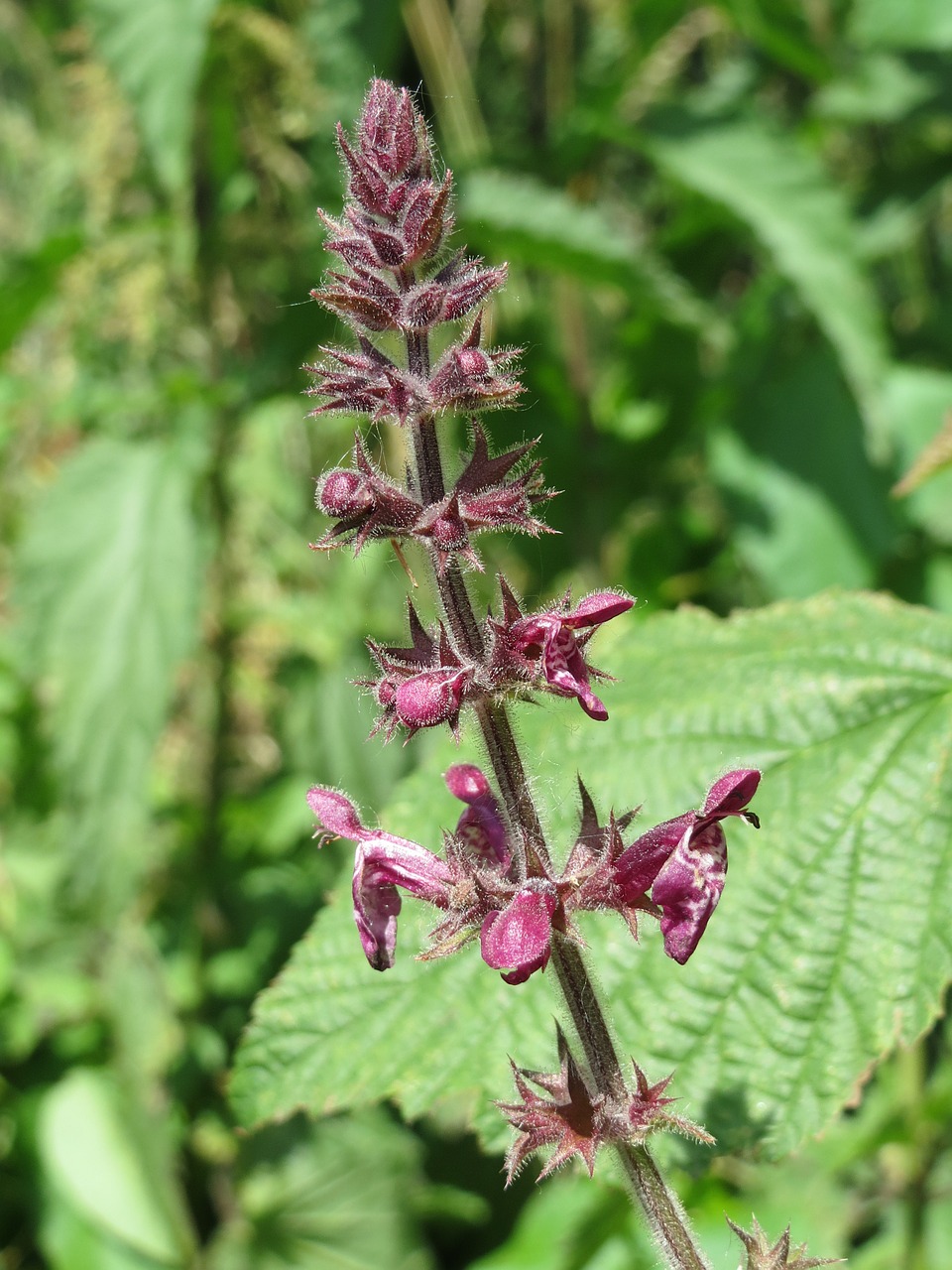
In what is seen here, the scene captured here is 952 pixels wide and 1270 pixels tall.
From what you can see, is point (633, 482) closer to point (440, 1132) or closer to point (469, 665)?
point (440, 1132)

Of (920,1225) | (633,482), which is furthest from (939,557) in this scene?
(920,1225)

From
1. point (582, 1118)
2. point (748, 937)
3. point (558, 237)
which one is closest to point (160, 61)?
point (558, 237)

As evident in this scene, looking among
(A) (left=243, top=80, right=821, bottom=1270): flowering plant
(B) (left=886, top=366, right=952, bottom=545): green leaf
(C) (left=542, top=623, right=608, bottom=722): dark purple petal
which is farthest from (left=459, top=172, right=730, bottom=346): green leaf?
(C) (left=542, top=623, right=608, bottom=722): dark purple petal

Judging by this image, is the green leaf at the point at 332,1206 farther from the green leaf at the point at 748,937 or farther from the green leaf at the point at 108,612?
the green leaf at the point at 748,937

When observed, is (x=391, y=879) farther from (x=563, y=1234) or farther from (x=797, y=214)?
(x=797, y=214)

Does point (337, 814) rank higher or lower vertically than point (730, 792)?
higher
